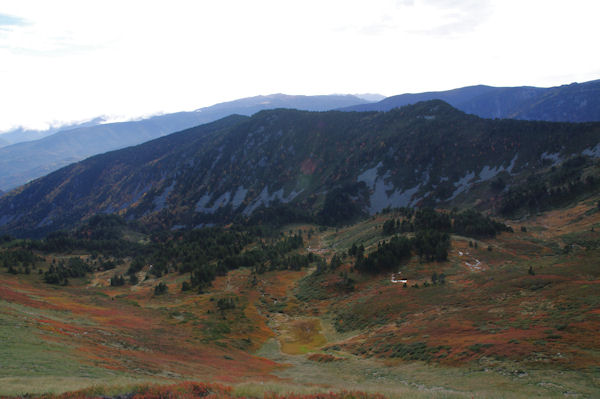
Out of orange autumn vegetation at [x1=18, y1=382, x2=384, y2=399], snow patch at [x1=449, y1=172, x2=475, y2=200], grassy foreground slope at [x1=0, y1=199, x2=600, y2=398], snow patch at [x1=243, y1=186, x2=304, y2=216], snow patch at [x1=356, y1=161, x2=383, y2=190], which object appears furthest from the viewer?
snow patch at [x1=243, y1=186, x2=304, y2=216]

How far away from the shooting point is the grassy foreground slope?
18.1 metres

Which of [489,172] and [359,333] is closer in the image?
[359,333]

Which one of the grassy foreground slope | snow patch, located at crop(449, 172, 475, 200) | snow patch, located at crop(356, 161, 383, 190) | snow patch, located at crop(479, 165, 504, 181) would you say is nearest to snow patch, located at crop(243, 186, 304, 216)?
snow patch, located at crop(356, 161, 383, 190)

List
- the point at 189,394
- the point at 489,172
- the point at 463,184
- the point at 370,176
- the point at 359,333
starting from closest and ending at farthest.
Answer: the point at 189,394 → the point at 359,333 → the point at 489,172 → the point at 463,184 → the point at 370,176

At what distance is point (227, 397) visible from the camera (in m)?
14.1

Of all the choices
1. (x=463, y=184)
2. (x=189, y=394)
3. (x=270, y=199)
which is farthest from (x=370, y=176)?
(x=189, y=394)

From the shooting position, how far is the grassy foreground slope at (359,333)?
18062 mm

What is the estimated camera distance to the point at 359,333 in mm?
39688

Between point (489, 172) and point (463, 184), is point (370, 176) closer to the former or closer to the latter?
point (463, 184)

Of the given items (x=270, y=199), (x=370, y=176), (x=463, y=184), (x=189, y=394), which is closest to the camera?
(x=189, y=394)

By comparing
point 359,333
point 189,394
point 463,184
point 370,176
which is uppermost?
point 189,394

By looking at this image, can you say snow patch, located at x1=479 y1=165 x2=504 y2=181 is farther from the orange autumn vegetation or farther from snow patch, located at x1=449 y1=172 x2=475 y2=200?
the orange autumn vegetation

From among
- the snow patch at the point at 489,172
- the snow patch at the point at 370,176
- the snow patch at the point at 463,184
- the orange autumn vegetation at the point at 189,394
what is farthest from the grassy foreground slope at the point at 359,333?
the snow patch at the point at 370,176

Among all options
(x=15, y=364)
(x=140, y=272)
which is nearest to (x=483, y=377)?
(x=15, y=364)
